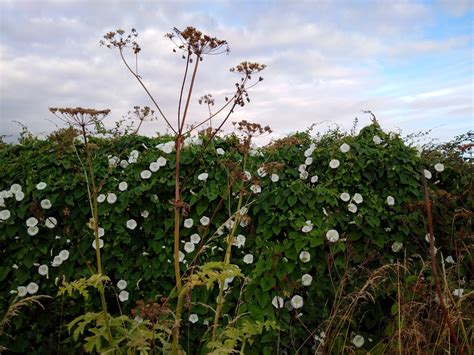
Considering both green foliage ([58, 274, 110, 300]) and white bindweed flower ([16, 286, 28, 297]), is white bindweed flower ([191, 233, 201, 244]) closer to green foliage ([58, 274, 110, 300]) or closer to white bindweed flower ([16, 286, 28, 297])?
green foliage ([58, 274, 110, 300])

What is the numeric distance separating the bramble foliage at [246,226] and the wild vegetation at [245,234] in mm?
10

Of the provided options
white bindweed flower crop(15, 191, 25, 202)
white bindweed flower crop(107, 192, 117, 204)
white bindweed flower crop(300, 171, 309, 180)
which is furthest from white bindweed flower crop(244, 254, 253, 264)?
A: white bindweed flower crop(15, 191, 25, 202)

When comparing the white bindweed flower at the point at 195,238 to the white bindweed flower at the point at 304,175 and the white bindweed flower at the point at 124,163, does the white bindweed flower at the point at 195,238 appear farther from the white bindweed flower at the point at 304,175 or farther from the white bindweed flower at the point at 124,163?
the white bindweed flower at the point at 304,175

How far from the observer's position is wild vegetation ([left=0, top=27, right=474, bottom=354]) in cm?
378

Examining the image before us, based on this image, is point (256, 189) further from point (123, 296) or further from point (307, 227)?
point (123, 296)

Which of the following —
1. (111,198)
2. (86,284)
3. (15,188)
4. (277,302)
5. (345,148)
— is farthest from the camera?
(15,188)

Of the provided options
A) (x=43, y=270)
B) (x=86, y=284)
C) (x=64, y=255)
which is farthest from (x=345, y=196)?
Result: (x=43, y=270)

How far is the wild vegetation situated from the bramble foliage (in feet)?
0.03

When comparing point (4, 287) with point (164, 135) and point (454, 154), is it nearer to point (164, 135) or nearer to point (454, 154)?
point (164, 135)

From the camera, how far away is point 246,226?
13.0 feet

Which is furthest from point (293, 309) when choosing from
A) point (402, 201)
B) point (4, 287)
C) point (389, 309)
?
point (4, 287)

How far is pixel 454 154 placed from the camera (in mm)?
4406

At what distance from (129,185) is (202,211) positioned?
61 centimetres

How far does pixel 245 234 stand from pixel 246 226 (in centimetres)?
6
